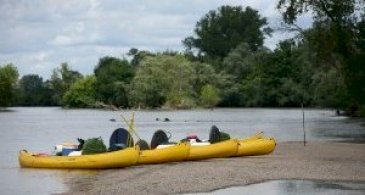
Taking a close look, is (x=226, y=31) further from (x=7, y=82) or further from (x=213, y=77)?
(x=7, y=82)

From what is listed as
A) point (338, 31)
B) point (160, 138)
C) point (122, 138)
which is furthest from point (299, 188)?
point (338, 31)

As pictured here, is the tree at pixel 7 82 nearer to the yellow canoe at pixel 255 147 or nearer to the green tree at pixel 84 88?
the green tree at pixel 84 88

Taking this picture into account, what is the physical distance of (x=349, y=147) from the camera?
1586 inches

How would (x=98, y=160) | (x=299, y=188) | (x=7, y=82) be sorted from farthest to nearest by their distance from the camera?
(x=7, y=82) < (x=98, y=160) < (x=299, y=188)

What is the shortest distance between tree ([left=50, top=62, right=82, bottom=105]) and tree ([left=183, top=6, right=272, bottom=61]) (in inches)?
1133

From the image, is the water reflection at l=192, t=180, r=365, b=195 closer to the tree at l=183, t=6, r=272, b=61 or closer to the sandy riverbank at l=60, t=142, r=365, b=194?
the sandy riverbank at l=60, t=142, r=365, b=194

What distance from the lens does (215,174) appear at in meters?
26.6

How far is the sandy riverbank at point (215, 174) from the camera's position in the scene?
23.8m

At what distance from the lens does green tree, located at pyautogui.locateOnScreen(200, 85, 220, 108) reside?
132 metres

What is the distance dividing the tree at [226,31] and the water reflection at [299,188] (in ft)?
464

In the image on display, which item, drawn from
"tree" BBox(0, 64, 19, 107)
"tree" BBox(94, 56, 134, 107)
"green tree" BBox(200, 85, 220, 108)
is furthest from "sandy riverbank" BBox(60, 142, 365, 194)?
"tree" BBox(0, 64, 19, 107)

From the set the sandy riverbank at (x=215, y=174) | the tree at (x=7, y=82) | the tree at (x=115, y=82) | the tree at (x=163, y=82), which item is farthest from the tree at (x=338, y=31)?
the tree at (x=7, y=82)

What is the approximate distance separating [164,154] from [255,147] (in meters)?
5.29

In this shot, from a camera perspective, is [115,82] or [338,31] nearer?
[338,31]
